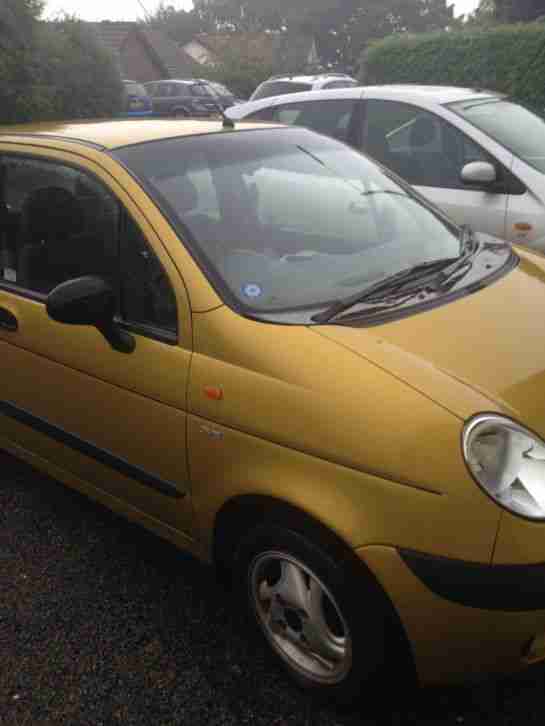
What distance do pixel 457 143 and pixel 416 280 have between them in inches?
118

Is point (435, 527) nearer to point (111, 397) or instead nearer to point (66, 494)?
point (111, 397)

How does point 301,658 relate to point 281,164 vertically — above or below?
below

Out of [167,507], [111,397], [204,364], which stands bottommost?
[167,507]

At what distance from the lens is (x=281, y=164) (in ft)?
9.69

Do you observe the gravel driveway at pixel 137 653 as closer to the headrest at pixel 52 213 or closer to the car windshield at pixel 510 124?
the headrest at pixel 52 213

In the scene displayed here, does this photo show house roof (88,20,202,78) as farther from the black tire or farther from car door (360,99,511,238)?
the black tire

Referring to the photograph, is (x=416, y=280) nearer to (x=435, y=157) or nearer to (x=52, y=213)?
(x=52, y=213)

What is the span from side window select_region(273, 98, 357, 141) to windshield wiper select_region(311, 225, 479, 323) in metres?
3.24

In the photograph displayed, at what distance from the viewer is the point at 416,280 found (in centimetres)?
254

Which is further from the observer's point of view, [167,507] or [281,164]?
[281,164]

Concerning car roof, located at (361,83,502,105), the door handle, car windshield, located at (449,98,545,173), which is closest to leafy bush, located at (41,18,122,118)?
car roof, located at (361,83,502,105)

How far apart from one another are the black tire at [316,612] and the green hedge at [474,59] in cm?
1474

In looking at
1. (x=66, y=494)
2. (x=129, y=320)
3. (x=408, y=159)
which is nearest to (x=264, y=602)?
(x=129, y=320)

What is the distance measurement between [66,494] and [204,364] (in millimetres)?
1587
